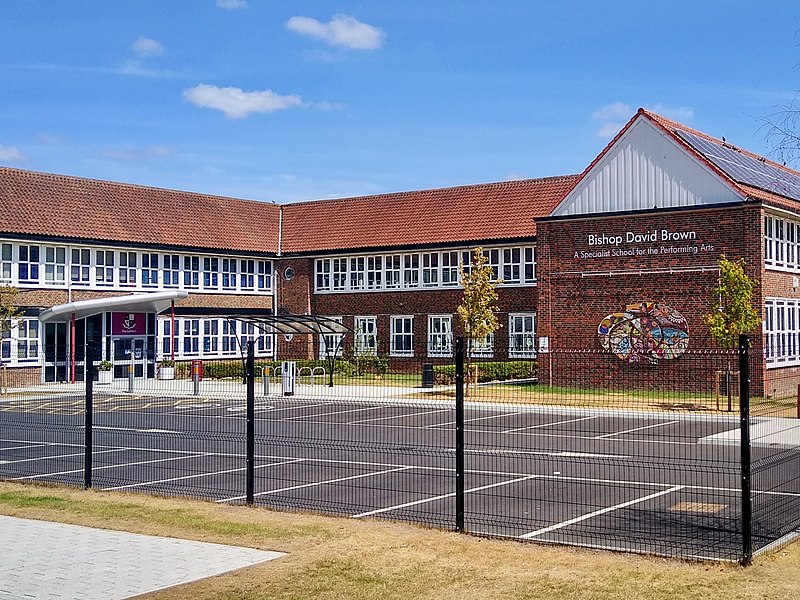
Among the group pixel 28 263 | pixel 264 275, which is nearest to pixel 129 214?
pixel 28 263

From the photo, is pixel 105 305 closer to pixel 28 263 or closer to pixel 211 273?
pixel 28 263

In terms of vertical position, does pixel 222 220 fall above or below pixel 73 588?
above

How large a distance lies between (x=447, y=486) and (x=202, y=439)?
716 centimetres

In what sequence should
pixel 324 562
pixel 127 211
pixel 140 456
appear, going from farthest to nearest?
1. pixel 127 211
2. pixel 140 456
3. pixel 324 562

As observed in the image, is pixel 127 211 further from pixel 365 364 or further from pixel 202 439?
pixel 365 364

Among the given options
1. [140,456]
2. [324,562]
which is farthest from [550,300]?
[324,562]

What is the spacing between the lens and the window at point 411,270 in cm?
4581

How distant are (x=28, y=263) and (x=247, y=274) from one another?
11409 mm

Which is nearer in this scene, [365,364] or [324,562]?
[324,562]

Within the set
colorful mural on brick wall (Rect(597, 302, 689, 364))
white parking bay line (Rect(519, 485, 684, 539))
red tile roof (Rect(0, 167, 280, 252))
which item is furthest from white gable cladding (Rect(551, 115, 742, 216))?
white parking bay line (Rect(519, 485, 684, 539))

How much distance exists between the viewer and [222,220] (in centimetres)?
5016

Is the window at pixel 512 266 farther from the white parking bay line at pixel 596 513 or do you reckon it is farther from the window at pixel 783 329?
the white parking bay line at pixel 596 513

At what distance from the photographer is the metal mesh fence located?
11.3m

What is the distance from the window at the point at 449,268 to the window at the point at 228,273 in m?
10.2
